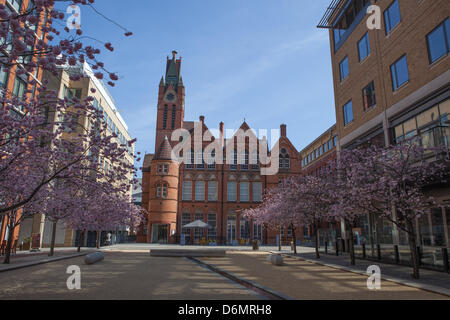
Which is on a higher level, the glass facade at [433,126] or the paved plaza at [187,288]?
the glass facade at [433,126]

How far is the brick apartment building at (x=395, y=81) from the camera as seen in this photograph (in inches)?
582

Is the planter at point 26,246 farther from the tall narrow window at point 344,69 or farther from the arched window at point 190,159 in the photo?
the tall narrow window at point 344,69

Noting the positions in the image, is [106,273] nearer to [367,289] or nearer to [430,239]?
[367,289]

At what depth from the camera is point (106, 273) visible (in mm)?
12938

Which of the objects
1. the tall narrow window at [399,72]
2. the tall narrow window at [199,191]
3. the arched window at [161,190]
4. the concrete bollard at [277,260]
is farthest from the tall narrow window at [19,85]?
the tall narrow window at [199,191]

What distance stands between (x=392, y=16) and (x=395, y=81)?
158 inches

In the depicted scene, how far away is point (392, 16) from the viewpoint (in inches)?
739

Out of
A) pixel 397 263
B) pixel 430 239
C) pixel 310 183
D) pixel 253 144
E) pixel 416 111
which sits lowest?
pixel 397 263

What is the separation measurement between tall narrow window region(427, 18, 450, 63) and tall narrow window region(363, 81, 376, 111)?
209 inches
